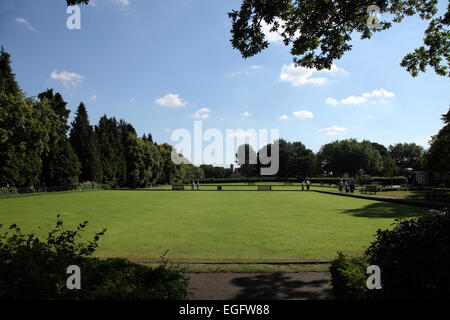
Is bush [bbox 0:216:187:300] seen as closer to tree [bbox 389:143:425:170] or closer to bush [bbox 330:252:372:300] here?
bush [bbox 330:252:372:300]

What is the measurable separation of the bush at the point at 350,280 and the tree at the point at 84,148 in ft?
196

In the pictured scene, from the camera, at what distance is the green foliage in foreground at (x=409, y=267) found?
2535mm

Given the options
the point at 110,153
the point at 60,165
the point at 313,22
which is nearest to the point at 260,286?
the point at 313,22

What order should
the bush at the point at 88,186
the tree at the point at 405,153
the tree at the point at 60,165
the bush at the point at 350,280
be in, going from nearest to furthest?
the bush at the point at 350,280 < the tree at the point at 60,165 < the bush at the point at 88,186 < the tree at the point at 405,153

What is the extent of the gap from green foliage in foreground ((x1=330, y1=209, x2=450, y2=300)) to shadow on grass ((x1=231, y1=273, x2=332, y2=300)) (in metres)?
1.24

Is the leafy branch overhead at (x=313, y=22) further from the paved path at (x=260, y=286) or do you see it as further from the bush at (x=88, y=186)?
the bush at (x=88, y=186)

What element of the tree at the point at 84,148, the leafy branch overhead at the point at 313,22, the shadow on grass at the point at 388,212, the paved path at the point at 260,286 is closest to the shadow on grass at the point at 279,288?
the paved path at the point at 260,286

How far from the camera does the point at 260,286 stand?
17.4 feet

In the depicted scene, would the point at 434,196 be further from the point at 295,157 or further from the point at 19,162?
the point at 295,157

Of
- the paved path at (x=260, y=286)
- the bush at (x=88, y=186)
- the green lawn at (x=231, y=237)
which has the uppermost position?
the paved path at (x=260, y=286)

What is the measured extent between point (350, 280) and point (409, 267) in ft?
2.77

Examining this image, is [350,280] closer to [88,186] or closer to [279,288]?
[279,288]
